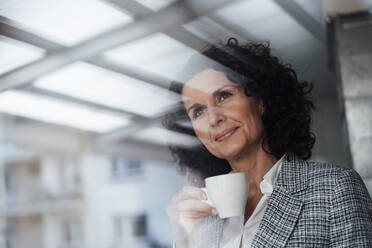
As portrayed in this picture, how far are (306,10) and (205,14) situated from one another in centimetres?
29

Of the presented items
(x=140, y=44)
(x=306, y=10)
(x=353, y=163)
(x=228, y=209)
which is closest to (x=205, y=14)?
(x=140, y=44)

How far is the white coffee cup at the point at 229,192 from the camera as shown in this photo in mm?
738

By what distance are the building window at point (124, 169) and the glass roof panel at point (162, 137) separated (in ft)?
0.19

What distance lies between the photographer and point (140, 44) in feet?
3.13

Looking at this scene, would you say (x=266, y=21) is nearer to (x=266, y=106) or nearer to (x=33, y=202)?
(x=266, y=106)

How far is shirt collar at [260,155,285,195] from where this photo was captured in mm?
829

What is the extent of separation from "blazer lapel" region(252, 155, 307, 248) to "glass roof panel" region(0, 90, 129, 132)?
0.89ft

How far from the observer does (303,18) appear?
3.71 feet

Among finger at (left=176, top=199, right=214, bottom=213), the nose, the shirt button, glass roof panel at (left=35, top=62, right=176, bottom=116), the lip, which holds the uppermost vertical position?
glass roof panel at (left=35, top=62, right=176, bottom=116)

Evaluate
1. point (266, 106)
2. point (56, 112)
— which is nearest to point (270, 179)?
point (266, 106)

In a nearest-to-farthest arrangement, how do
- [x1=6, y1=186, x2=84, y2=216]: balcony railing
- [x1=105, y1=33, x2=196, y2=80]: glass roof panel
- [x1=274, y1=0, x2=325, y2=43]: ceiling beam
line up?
[x1=6, y1=186, x2=84, y2=216]: balcony railing
[x1=105, y1=33, x2=196, y2=80]: glass roof panel
[x1=274, y1=0, x2=325, y2=43]: ceiling beam

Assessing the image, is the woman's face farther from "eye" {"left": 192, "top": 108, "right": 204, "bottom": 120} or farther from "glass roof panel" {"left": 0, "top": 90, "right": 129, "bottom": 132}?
"glass roof panel" {"left": 0, "top": 90, "right": 129, "bottom": 132}

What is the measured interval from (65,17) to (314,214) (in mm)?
489

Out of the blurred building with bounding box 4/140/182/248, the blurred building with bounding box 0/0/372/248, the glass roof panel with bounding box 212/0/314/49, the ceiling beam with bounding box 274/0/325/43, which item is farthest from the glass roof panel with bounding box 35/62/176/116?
the ceiling beam with bounding box 274/0/325/43
